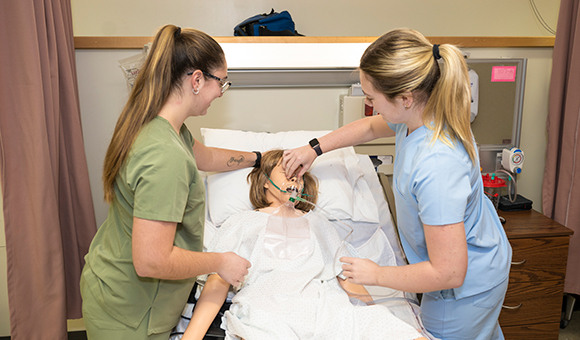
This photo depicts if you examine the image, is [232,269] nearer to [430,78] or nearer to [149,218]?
[149,218]

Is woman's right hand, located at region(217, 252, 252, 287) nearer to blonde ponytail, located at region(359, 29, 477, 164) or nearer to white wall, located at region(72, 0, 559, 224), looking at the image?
blonde ponytail, located at region(359, 29, 477, 164)

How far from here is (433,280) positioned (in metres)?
1.17

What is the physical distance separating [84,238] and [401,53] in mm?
1896

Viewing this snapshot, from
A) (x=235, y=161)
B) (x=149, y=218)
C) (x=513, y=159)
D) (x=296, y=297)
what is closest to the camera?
(x=149, y=218)

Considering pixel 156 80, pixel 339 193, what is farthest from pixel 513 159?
pixel 156 80

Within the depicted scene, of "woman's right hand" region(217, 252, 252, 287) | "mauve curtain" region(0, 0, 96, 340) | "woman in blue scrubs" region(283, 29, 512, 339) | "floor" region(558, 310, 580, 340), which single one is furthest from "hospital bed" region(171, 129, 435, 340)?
"floor" region(558, 310, 580, 340)

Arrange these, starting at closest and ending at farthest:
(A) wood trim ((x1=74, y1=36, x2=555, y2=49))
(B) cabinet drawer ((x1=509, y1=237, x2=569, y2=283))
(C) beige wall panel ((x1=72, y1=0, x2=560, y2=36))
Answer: (B) cabinet drawer ((x1=509, y1=237, x2=569, y2=283)) < (A) wood trim ((x1=74, y1=36, x2=555, y2=49)) < (C) beige wall panel ((x1=72, y1=0, x2=560, y2=36))

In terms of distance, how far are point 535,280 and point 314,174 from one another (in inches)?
46.3

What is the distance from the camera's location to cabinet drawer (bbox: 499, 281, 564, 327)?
198 centimetres

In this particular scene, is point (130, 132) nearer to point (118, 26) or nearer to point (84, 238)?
point (84, 238)

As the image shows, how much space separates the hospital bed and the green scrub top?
1.81 ft

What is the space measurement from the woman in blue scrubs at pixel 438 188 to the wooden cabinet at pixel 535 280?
677 mm

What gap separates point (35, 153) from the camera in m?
1.72

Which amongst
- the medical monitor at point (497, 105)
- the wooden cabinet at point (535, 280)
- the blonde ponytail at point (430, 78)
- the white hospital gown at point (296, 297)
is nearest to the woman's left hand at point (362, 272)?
the white hospital gown at point (296, 297)
